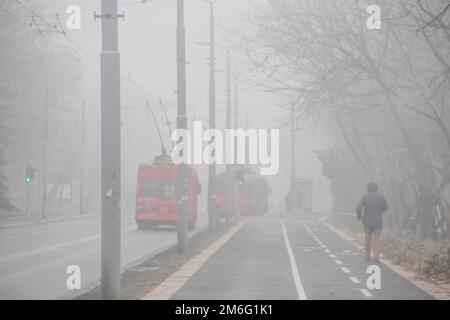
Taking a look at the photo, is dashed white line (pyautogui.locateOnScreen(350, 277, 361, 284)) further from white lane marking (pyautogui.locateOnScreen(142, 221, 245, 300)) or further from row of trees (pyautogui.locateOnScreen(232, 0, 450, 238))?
row of trees (pyautogui.locateOnScreen(232, 0, 450, 238))

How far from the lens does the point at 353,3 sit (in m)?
25.0

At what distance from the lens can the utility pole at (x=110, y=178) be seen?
45.5 ft

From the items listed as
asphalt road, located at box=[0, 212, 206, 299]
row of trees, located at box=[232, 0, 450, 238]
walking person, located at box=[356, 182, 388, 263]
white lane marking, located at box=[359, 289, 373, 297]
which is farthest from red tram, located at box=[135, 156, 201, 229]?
white lane marking, located at box=[359, 289, 373, 297]

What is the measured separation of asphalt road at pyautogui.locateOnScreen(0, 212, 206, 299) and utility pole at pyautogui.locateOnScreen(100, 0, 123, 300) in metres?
Answer: 1.79

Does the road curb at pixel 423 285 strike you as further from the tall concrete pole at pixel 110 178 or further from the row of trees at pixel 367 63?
the tall concrete pole at pixel 110 178

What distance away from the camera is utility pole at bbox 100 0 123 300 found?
45.5 ft

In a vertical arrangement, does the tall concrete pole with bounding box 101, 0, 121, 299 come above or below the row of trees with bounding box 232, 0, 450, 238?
below

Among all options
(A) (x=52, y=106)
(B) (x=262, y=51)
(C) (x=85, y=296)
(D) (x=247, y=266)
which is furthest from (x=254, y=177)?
(C) (x=85, y=296)

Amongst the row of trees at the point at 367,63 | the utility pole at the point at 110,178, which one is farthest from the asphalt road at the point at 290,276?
the row of trees at the point at 367,63

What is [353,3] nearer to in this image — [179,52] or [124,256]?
[179,52]

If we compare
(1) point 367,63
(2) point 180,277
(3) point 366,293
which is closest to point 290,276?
(2) point 180,277

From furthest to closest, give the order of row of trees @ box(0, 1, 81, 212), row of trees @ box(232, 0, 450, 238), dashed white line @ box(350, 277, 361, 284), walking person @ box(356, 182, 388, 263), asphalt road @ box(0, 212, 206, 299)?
row of trees @ box(0, 1, 81, 212) → walking person @ box(356, 182, 388, 263) → row of trees @ box(232, 0, 450, 238) → dashed white line @ box(350, 277, 361, 284) → asphalt road @ box(0, 212, 206, 299)

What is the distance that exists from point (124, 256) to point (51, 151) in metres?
53.9

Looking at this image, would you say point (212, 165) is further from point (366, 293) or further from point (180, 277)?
point (366, 293)
